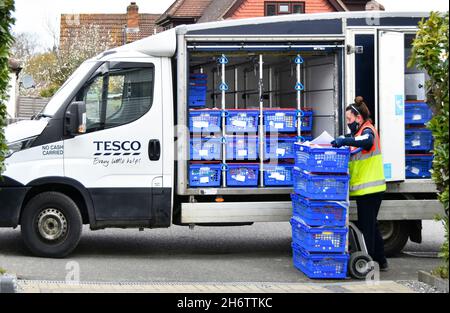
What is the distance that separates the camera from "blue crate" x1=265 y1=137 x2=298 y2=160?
1121 cm

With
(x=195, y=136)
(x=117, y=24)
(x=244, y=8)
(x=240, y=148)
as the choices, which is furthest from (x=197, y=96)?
(x=117, y=24)

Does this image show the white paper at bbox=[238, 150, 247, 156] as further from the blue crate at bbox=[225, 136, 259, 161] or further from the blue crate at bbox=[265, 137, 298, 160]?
the blue crate at bbox=[265, 137, 298, 160]

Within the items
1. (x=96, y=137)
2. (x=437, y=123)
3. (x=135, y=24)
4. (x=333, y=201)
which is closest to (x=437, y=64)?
(x=437, y=123)

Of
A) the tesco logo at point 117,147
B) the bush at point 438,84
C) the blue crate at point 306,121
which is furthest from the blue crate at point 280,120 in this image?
the bush at point 438,84

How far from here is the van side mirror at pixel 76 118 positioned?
10680mm

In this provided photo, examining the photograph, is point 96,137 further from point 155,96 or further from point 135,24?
point 135,24

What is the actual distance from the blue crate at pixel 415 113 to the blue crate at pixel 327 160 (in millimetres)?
2036

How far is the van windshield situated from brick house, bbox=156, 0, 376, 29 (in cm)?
2724

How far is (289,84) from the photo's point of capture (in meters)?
12.1

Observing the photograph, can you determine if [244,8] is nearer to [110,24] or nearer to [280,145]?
[110,24]

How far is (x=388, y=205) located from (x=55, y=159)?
4.42m

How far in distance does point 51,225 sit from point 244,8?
3041 centimetres

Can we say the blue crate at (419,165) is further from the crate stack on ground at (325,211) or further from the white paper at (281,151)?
the crate stack on ground at (325,211)

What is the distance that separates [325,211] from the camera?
974cm
